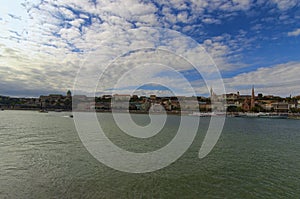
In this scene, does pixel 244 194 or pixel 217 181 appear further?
pixel 217 181

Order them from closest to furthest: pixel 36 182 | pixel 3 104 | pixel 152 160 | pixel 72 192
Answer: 1. pixel 72 192
2. pixel 36 182
3. pixel 152 160
4. pixel 3 104

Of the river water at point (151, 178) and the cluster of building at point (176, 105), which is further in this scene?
the cluster of building at point (176, 105)

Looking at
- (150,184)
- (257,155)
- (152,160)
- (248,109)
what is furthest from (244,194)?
(248,109)

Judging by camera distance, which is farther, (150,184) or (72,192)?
(150,184)

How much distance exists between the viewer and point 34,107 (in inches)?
5103

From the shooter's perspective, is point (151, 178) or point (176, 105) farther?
point (176, 105)

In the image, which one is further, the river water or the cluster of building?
the cluster of building

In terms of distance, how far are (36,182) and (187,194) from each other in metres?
6.35

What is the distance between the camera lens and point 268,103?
121 meters

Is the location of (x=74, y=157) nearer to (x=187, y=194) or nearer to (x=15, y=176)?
(x=15, y=176)

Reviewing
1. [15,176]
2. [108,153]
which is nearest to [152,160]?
[108,153]

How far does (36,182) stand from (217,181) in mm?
7922

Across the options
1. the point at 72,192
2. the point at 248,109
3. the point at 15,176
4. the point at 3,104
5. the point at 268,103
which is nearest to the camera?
the point at 72,192

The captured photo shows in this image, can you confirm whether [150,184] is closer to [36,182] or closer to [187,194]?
[187,194]
